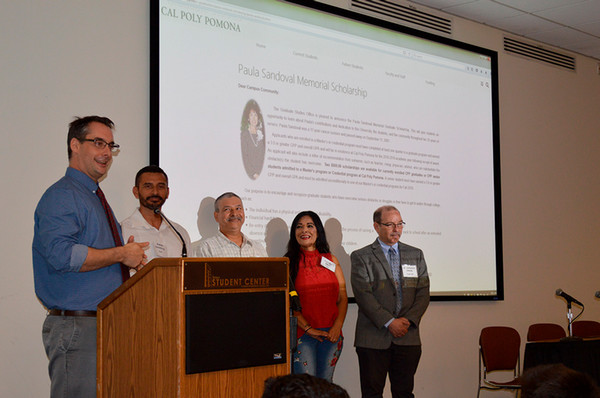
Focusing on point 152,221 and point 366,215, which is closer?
point 152,221

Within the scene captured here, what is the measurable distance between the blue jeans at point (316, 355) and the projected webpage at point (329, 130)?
26.5 inches

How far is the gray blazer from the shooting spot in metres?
4.06

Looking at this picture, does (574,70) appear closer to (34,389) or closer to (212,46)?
(212,46)

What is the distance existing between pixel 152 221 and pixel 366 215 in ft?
6.30

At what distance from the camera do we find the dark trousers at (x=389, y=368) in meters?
4.06

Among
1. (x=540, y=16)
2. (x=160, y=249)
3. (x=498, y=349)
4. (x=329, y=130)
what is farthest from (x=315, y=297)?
(x=540, y=16)

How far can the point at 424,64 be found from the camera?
5.32m

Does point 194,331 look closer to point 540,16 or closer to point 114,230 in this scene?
point 114,230

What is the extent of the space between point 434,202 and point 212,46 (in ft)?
7.50

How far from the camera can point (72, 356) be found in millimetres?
2316

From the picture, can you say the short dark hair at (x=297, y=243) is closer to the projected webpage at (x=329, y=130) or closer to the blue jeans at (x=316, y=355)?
the projected webpage at (x=329, y=130)

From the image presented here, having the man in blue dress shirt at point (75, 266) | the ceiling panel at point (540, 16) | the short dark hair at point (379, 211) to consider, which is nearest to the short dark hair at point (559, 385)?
the man in blue dress shirt at point (75, 266)

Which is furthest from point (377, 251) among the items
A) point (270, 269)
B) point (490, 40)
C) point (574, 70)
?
point (574, 70)

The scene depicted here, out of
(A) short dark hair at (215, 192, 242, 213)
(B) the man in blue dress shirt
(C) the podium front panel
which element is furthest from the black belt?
(A) short dark hair at (215, 192, 242, 213)
